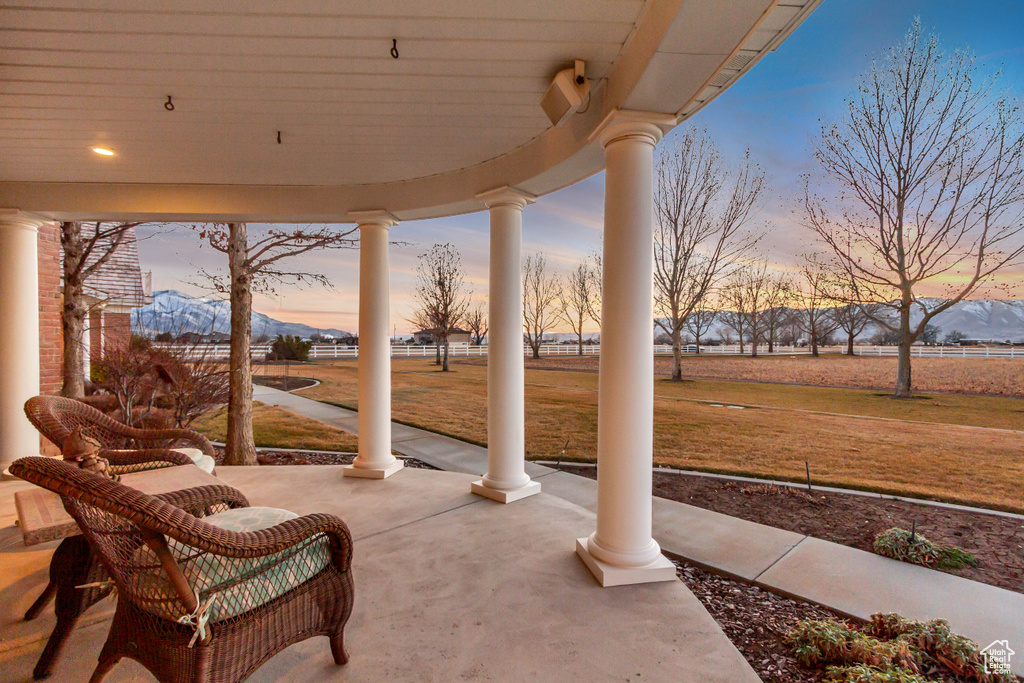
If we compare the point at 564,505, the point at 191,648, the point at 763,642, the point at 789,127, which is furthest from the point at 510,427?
the point at 789,127

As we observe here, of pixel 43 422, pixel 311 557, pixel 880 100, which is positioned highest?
pixel 880 100

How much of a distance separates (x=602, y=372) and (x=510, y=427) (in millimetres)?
1350

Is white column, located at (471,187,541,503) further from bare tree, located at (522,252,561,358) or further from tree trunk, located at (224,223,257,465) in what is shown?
tree trunk, located at (224,223,257,465)

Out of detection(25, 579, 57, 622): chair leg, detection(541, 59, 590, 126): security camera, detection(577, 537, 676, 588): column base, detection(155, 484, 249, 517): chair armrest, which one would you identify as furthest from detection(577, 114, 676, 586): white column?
detection(25, 579, 57, 622): chair leg

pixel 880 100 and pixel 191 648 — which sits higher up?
pixel 880 100

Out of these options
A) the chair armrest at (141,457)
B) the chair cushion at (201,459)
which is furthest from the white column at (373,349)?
the chair armrest at (141,457)

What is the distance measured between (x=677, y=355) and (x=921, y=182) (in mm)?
2688

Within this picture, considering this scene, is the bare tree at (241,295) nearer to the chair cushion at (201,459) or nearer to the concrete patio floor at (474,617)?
the concrete patio floor at (474,617)

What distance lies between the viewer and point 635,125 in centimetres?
234

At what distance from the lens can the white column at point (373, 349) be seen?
14.1ft

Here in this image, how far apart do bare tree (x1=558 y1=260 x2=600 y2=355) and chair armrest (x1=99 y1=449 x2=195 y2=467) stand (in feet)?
15.6

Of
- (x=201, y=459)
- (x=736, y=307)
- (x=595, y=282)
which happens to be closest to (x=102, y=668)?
(x=201, y=459)

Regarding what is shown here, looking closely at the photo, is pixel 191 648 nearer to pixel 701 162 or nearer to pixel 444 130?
pixel 444 130

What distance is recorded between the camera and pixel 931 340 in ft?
11.1
